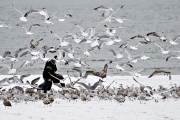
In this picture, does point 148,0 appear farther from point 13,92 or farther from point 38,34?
point 13,92

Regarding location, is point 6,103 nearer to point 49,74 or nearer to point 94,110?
point 49,74

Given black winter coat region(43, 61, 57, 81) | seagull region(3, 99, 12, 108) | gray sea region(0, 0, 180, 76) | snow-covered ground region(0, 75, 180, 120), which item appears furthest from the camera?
gray sea region(0, 0, 180, 76)

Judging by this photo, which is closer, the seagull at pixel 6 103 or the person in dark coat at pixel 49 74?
the seagull at pixel 6 103

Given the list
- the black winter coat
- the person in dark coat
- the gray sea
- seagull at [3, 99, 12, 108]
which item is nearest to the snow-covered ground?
seagull at [3, 99, 12, 108]

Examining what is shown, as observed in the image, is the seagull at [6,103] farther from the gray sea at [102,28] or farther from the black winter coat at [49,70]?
the gray sea at [102,28]

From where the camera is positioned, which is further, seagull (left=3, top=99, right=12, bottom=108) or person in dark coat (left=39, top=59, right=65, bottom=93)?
person in dark coat (left=39, top=59, right=65, bottom=93)

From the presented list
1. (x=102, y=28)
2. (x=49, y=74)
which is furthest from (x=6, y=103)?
(x=102, y=28)

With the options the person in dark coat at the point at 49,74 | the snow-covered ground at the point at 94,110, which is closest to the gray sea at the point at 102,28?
the person in dark coat at the point at 49,74

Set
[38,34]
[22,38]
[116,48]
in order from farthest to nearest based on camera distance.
→ [38,34] < [22,38] < [116,48]

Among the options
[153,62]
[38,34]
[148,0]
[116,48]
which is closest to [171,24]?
[38,34]

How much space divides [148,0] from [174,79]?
3099 inches

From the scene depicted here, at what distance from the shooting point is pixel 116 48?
108 ft

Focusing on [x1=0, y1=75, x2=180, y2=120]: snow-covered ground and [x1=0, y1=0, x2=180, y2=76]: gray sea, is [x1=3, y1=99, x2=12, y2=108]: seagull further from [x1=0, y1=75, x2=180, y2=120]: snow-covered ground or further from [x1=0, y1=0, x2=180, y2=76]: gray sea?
[x1=0, y1=0, x2=180, y2=76]: gray sea

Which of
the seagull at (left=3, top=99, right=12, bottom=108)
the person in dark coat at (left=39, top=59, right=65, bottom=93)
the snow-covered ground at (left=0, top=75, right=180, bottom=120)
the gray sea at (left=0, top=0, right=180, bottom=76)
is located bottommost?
the snow-covered ground at (left=0, top=75, right=180, bottom=120)
